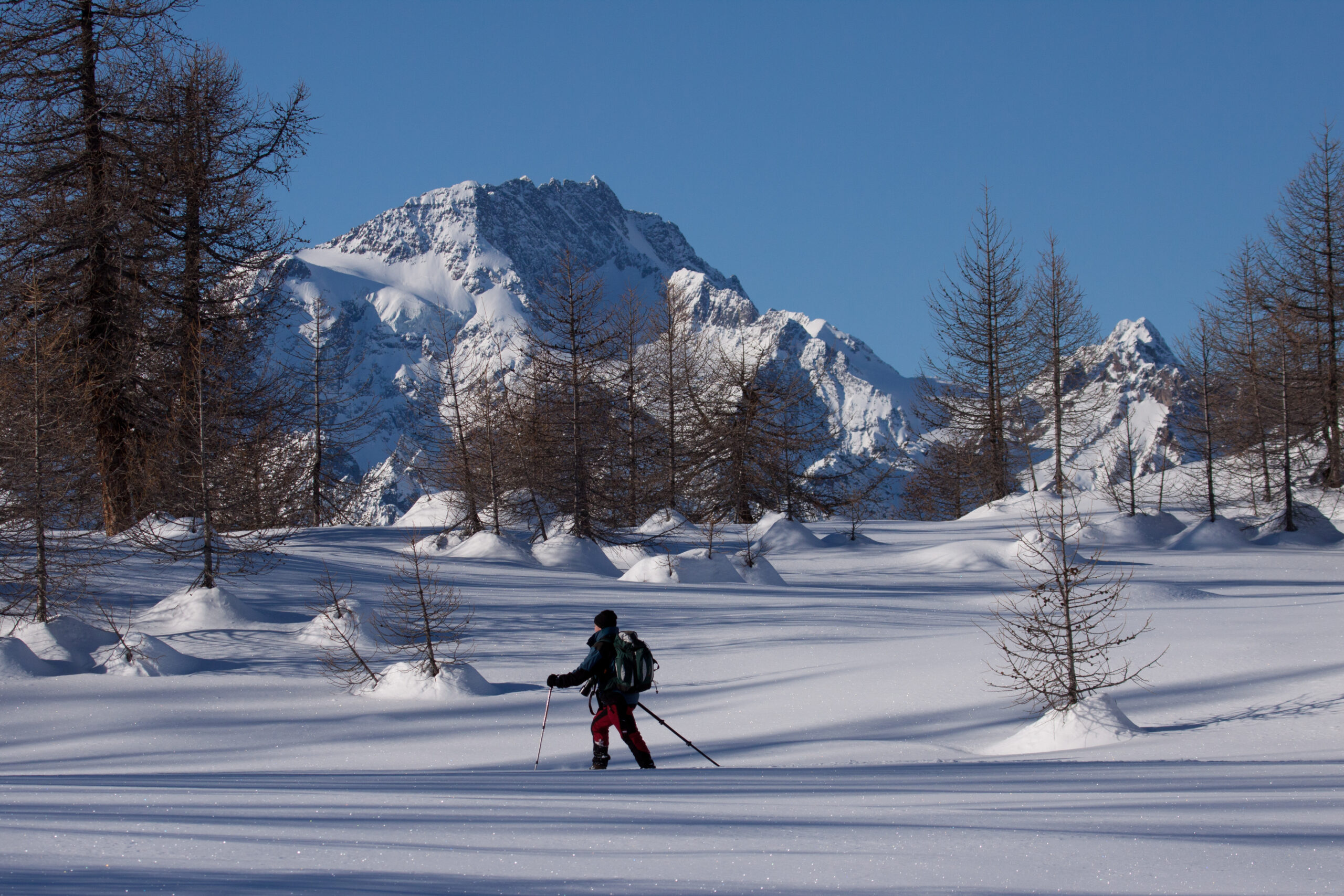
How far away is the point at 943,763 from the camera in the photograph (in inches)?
271

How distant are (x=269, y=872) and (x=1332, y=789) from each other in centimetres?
488

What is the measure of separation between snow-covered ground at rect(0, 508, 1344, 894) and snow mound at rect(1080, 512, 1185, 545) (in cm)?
376

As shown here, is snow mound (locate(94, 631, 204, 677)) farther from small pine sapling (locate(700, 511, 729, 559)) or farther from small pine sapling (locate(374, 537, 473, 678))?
small pine sapling (locate(700, 511, 729, 559))

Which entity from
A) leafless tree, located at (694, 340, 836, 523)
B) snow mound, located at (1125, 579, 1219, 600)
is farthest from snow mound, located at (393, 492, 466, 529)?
snow mound, located at (1125, 579, 1219, 600)

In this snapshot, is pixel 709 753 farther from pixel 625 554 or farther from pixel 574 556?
pixel 625 554

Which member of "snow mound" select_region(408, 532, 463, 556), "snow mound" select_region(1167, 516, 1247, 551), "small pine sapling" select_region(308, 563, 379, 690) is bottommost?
"small pine sapling" select_region(308, 563, 379, 690)

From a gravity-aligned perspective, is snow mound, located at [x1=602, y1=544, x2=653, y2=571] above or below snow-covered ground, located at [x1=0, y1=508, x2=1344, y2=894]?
above

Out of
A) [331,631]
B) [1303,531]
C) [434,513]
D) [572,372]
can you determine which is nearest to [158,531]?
[331,631]

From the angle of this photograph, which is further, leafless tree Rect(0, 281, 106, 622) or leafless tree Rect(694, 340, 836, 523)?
leafless tree Rect(694, 340, 836, 523)

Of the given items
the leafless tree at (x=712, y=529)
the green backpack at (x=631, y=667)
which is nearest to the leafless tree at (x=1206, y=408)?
the leafless tree at (x=712, y=529)

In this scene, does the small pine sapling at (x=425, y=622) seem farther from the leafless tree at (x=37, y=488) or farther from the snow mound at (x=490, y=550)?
the snow mound at (x=490, y=550)

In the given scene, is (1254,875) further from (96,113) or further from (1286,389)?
(1286,389)

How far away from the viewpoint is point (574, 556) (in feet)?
67.9

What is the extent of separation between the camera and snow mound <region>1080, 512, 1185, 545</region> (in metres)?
25.2
